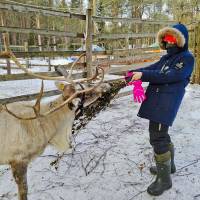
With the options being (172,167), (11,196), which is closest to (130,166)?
(172,167)

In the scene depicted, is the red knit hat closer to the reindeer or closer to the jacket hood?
the jacket hood

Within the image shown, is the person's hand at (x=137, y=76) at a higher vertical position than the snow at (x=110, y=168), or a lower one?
higher

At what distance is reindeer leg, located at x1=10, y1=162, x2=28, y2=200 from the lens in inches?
91.7

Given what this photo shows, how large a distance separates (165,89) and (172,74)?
176mm

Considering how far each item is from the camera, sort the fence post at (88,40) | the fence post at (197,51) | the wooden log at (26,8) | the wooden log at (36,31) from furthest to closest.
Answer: the fence post at (197,51) → the fence post at (88,40) → the wooden log at (36,31) → the wooden log at (26,8)

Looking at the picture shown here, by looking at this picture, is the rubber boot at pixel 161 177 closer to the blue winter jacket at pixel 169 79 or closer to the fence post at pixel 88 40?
the blue winter jacket at pixel 169 79

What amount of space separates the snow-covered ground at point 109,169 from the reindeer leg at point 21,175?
0.70ft

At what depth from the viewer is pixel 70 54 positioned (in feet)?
15.8

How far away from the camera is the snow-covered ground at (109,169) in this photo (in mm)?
2695

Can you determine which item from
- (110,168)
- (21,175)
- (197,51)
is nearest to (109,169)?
(110,168)

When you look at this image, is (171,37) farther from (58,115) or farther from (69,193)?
(69,193)

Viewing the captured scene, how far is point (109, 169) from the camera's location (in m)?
3.14

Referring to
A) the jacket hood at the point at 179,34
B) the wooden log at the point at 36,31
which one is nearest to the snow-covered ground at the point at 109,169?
the jacket hood at the point at 179,34

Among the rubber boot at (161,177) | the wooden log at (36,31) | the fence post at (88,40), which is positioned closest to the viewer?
the rubber boot at (161,177)
